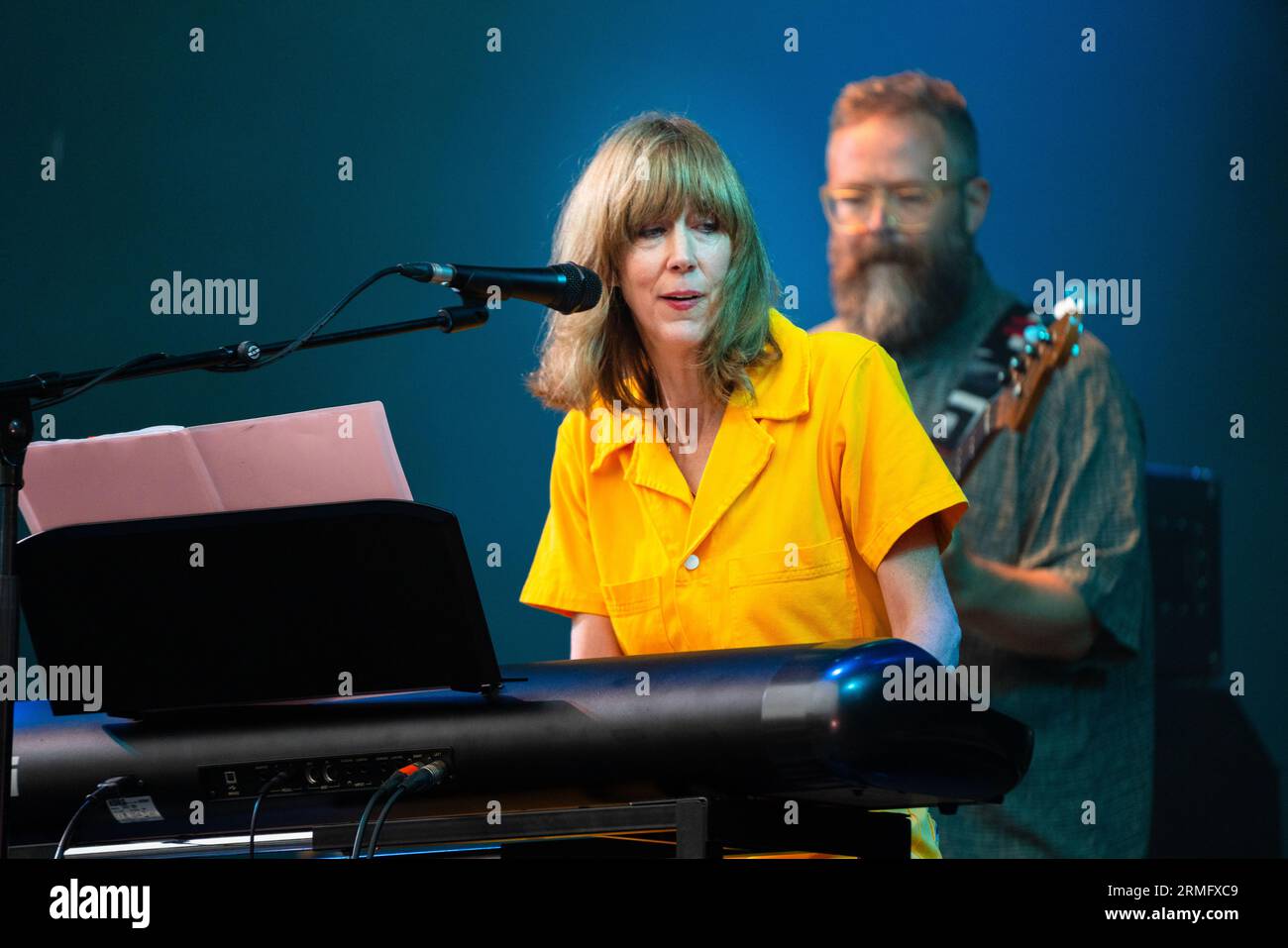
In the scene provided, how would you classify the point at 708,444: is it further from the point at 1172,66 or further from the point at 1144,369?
the point at 1172,66

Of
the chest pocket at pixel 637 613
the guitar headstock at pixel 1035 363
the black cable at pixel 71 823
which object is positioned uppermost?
the guitar headstock at pixel 1035 363

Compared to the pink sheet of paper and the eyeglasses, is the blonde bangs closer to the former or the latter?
the pink sheet of paper

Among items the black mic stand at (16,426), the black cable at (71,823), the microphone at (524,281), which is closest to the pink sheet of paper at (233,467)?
the black mic stand at (16,426)

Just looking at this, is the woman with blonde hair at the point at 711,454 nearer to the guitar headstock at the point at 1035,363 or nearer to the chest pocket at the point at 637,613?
the chest pocket at the point at 637,613

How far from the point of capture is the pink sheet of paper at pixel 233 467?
53.9 inches

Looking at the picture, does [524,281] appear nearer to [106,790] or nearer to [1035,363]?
[106,790]

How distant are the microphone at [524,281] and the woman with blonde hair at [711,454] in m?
0.44

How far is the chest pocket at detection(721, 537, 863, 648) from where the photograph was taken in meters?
1.90

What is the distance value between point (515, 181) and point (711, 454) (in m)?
1.61

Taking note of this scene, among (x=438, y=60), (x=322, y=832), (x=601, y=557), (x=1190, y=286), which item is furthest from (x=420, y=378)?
(x=322, y=832)

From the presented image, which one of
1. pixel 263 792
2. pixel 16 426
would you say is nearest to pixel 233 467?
pixel 16 426

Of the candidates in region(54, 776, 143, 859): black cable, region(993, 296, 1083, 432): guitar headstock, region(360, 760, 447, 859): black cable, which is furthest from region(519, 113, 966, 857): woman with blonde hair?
region(993, 296, 1083, 432): guitar headstock
